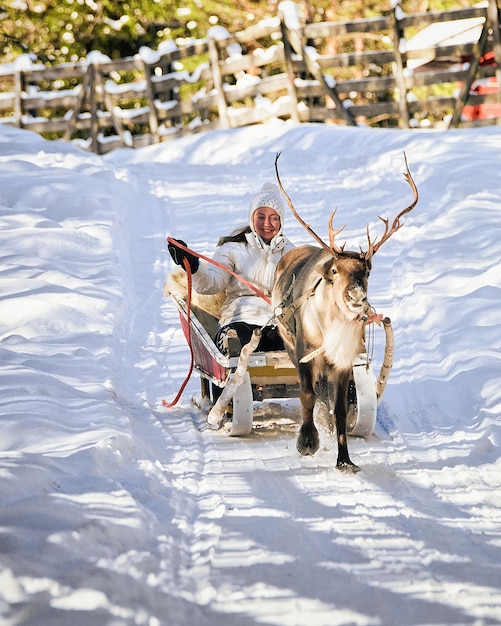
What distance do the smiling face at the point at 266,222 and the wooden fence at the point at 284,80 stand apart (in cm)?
938

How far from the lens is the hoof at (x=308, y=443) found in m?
4.79

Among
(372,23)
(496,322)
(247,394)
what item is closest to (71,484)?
(247,394)

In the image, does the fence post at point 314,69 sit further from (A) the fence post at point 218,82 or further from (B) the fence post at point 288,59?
(A) the fence post at point 218,82

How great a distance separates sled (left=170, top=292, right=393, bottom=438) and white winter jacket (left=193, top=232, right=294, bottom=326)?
0.22 m

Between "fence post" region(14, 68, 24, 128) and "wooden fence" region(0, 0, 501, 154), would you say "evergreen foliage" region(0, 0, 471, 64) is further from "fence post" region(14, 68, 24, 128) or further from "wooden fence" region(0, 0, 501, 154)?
"fence post" region(14, 68, 24, 128)

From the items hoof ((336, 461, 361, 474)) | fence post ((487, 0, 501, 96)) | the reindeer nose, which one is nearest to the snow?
hoof ((336, 461, 361, 474))

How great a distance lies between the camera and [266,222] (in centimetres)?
580

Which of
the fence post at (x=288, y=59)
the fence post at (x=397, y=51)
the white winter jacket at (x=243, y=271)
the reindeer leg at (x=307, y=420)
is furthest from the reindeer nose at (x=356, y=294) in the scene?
the fence post at (x=288, y=59)

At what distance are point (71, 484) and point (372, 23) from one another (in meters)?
12.0

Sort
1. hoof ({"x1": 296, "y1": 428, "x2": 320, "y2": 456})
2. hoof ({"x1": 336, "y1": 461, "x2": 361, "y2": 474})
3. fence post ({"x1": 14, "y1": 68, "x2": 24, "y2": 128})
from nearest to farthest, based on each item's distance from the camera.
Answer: hoof ({"x1": 336, "y1": 461, "x2": 361, "y2": 474}) → hoof ({"x1": 296, "y1": 428, "x2": 320, "y2": 456}) → fence post ({"x1": 14, "y1": 68, "x2": 24, "y2": 128})

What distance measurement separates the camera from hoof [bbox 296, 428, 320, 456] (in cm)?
479

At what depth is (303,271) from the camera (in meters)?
5.00

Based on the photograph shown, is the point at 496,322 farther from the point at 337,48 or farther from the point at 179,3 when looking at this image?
the point at 337,48

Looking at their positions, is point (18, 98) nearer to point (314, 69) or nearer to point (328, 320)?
point (314, 69)
